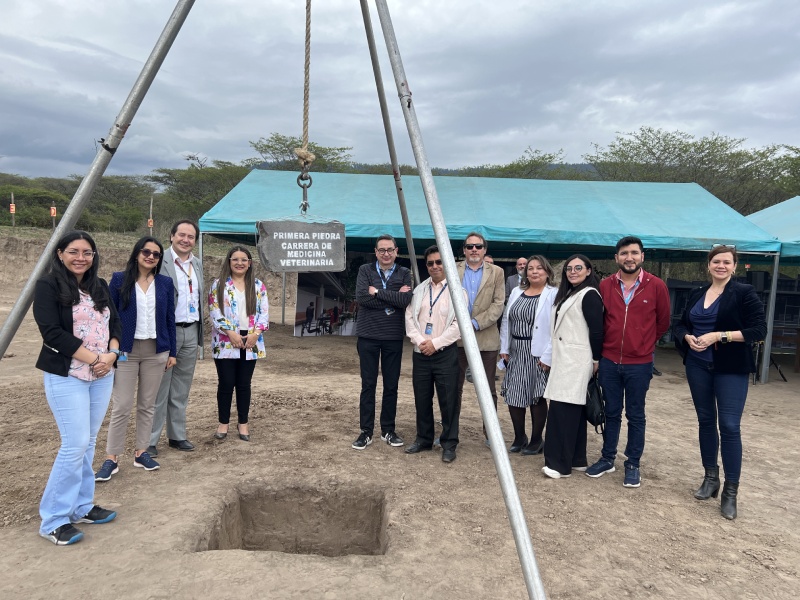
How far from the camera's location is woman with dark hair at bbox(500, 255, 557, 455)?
12.6 ft

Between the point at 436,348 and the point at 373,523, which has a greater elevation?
the point at 436,348

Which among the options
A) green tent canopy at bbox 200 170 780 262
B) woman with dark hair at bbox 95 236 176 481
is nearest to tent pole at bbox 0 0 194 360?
woman with dark hair at bbox 95 236 176 481

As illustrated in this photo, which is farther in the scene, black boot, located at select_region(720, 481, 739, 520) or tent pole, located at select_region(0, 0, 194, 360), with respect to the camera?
black boot, located at select_region(720, 481, 739, 520)

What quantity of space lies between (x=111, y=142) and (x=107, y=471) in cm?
206

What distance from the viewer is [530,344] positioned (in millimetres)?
3916

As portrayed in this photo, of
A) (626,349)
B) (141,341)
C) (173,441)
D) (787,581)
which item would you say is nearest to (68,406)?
(141,341)

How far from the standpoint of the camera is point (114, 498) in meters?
3.14

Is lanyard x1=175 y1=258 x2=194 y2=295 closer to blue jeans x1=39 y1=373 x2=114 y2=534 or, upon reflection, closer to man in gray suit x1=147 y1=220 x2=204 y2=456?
man in gray suit x1=147 y1=220 x2=204 y2=456

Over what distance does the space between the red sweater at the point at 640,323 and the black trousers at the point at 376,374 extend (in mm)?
1480

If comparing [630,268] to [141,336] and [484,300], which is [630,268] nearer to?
[484,300]

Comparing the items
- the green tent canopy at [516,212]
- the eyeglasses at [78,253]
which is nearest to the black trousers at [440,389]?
the eyeglasses at [78,253]

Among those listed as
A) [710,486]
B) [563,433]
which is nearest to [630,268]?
[563,433]

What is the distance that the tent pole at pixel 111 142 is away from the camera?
235 cm

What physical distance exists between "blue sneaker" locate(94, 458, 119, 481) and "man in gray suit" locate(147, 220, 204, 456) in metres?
0.31
